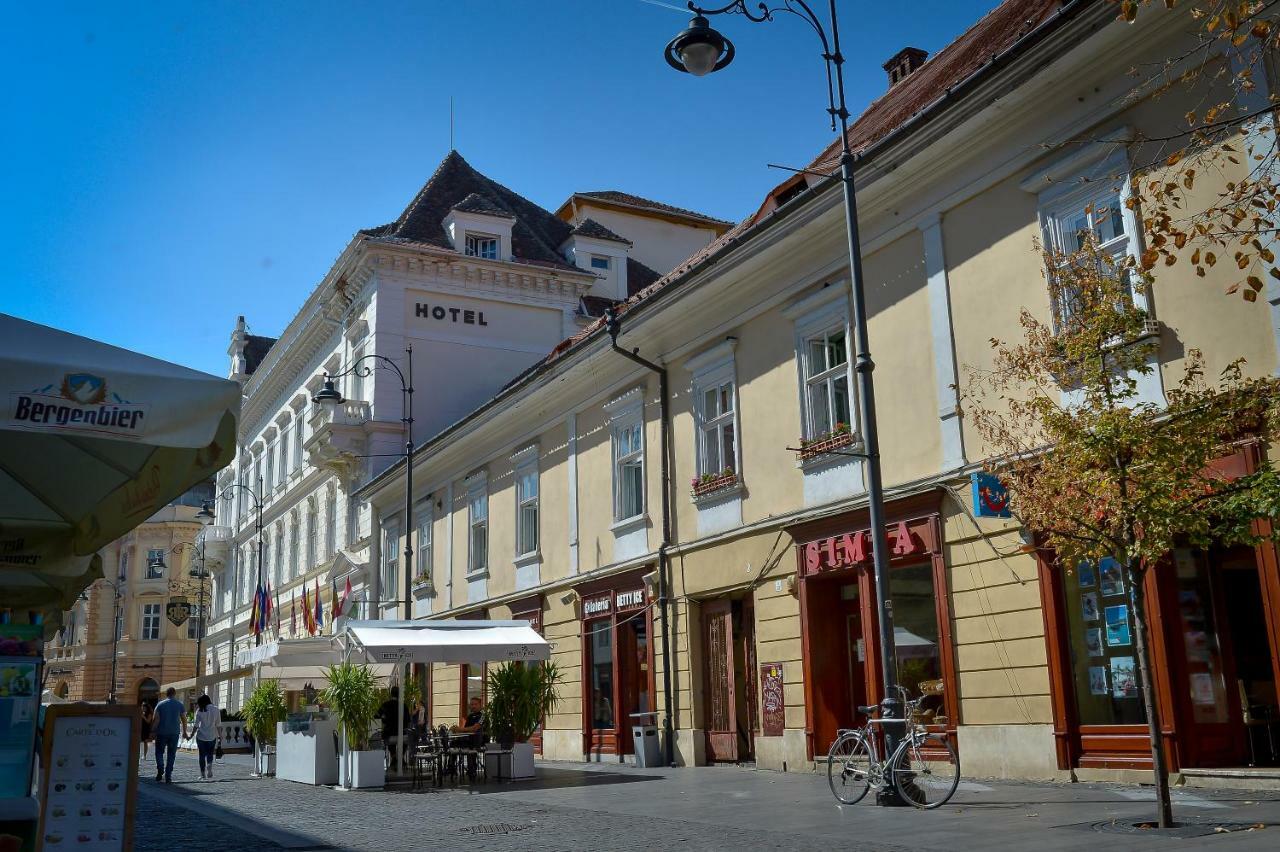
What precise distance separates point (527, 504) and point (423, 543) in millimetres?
7752

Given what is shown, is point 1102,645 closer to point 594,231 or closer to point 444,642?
point 444,642

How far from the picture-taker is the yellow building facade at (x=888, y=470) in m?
12.5

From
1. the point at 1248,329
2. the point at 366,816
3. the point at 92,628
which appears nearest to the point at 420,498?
the point at 366,816

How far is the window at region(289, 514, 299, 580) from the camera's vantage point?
4678 centimetres

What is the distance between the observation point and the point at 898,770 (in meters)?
11.7

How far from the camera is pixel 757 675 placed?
18734mm

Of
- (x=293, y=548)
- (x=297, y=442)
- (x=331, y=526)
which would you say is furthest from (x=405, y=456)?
(x=293, y=548)

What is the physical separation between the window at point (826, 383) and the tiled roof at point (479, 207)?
23.6 metres

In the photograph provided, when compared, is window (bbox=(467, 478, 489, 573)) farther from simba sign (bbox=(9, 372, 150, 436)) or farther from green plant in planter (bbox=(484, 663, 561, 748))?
simba sign (bbox=(9, 372, 150, 436))

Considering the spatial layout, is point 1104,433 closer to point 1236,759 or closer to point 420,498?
point 1236,759

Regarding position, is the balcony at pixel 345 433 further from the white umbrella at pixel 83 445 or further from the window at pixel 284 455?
the white umbrella at pixel 83 445

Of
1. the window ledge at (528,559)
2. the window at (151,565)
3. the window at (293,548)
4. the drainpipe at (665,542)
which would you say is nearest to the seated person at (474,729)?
the drainpipe at (665,542)

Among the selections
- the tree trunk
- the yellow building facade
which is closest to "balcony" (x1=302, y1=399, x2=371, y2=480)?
the yellow building facade

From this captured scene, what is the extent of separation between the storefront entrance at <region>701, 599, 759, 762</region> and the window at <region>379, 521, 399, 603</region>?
1700cm
